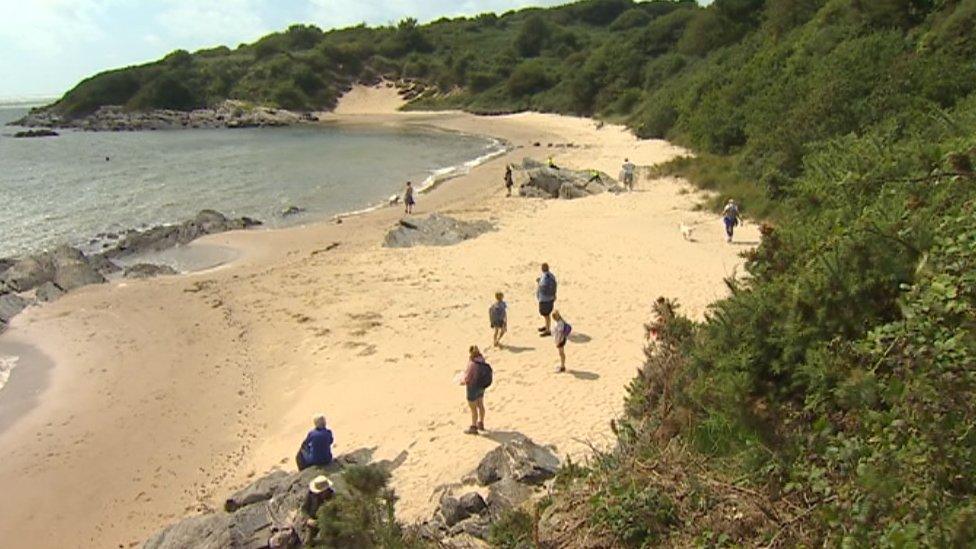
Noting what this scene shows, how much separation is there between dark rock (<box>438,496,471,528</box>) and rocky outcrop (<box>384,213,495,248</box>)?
14.5 m

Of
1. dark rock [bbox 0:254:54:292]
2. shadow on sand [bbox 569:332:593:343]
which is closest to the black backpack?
shadow on sand [bbox 569:332:593:343]

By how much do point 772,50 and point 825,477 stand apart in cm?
3352

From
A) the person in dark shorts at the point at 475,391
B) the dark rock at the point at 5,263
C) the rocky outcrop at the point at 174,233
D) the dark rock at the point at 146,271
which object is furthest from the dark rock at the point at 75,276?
the person in dark shorts at the point at 475,391

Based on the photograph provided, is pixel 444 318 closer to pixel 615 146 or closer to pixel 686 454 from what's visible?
pixel 686 454

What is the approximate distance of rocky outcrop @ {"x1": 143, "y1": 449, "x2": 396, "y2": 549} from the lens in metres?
7.91

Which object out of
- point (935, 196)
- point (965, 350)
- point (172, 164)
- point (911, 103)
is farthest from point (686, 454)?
point (172, 164)

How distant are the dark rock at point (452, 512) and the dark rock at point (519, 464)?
78 centimetres

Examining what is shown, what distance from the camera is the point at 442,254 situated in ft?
67.9

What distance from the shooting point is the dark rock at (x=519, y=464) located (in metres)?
8.06

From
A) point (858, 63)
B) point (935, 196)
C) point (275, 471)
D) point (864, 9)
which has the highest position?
point (864, 9)

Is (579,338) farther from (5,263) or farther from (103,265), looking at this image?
(5,263)

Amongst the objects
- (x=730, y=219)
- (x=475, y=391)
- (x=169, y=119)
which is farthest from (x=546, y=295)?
(x=169, y=119)

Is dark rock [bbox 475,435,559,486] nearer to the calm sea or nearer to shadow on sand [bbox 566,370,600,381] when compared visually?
shadow on sand [bbox 566,370,600,381]

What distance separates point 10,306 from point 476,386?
14939 millimetres
